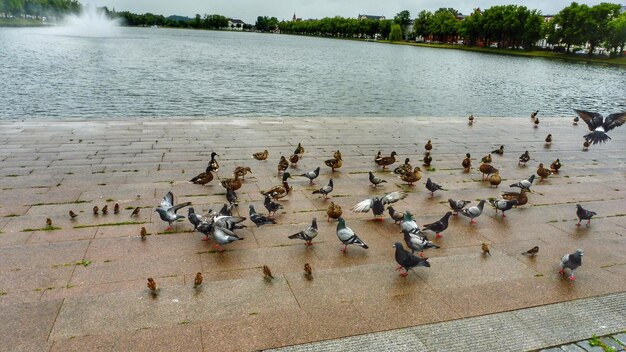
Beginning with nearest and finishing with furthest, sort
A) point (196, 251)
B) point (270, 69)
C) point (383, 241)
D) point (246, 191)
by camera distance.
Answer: point (196, 251) → point (383, 241) → point (246, 191) → point (270, 69)

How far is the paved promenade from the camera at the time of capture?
4.91m

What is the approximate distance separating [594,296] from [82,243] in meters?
7.46

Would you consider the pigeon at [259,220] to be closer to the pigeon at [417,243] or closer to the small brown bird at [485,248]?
the pigeon at [417,243]

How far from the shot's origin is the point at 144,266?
623cm

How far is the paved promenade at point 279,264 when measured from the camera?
16.1 ft

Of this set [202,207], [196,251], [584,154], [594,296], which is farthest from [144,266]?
[584,154]

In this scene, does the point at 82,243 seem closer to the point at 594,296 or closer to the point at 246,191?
the point at 246,191

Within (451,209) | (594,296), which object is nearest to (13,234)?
(451,209)

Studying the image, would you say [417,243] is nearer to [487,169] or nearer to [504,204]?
[504,204]

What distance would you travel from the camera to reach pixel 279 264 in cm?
644

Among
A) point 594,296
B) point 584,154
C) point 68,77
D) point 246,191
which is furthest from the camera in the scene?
point 68,77

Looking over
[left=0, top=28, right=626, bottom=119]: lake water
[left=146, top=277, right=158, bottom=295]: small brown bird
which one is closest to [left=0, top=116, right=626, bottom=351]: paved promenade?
[left=146, top=277, right=158, bottom=295]: small brown bird

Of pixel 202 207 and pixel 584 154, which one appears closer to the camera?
pixel 202 207

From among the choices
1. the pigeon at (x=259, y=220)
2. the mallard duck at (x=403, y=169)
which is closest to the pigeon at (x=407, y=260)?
the pigeon at (x=259, y=220)
